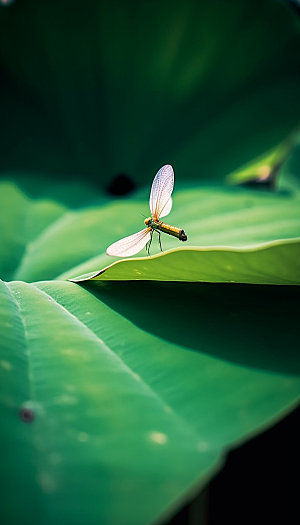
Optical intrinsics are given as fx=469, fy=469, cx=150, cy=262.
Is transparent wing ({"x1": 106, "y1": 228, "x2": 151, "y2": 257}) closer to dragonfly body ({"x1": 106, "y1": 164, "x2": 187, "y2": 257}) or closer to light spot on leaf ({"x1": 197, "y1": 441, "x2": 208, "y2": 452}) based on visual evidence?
dragonfly body ({"x1": 106, "y1": 164, "x2": 187, "y2": 257})

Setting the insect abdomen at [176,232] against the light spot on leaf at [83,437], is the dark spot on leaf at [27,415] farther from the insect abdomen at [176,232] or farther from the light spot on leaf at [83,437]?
the insect abdomen at [176,232]

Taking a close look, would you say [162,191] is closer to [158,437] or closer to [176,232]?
[176,232]

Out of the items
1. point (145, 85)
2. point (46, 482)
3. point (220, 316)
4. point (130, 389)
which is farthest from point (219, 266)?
point (145, 85)

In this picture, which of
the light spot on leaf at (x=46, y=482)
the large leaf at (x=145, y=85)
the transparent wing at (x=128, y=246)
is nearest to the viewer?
the light spot on leaf at (x=46, y=482)

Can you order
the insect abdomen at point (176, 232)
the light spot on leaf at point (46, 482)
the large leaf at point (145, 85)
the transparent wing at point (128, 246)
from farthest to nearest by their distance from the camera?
1. the large leaf at point (145, 85)
2. the insect abdomen at point (176, 232)
3. the transparent wing at point (128, 246)
4. the light spot on leaf at point (46, 482)

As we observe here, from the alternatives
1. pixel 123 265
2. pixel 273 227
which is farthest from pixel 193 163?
pixel 123 265

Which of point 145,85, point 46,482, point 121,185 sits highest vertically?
point 145,85

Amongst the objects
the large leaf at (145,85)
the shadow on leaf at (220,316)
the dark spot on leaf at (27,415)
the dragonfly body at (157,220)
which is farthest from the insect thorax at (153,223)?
the large leaf at (145,85)
